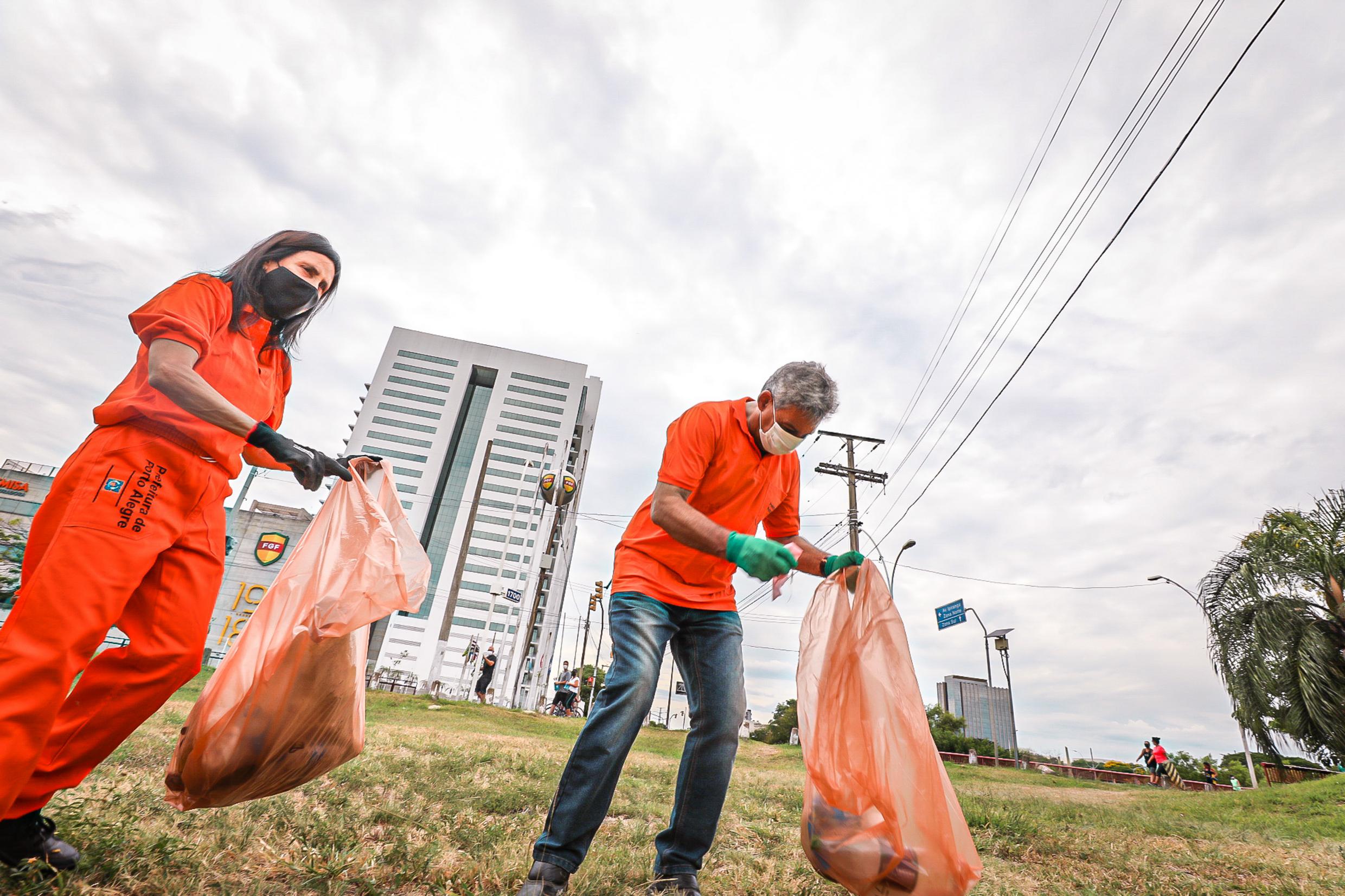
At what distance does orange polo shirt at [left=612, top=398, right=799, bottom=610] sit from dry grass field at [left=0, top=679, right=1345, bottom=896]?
884mm

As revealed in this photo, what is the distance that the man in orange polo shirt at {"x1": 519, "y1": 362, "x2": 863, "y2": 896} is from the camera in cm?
177

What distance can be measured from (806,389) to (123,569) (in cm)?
197

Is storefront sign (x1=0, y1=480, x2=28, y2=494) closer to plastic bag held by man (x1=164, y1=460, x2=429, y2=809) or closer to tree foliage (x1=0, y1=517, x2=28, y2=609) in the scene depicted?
tree foliage (x1=0, y1=517, x2=28, y2=609)

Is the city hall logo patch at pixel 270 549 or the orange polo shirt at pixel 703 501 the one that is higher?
the city hall logo patch at pixel 270 549

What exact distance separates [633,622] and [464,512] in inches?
3420

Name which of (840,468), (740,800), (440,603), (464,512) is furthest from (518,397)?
(740,800)

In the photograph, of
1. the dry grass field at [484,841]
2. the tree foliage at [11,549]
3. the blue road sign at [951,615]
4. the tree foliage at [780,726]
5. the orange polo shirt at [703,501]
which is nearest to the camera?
the dry grass field at [484,841]

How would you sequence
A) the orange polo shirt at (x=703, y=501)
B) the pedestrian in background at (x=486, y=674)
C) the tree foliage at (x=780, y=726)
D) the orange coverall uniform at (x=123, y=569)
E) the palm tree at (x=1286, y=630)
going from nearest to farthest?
the orange coverall uniform at (x=123, y=569) < the orange polo shirt at (x=703, y=501) < the palm tree at (x=1286, y=630) < the pedestrian in background at (x=486, y=674) < the tree foliage at (x=780, y=726)

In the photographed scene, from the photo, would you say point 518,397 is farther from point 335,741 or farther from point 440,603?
point 335,741

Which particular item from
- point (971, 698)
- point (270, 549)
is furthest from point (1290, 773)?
point (270, 549)

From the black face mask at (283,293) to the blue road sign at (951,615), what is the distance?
2337 centimetres

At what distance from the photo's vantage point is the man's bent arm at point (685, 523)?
6.22 feet

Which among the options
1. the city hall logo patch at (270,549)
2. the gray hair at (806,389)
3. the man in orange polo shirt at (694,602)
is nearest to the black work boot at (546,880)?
the man in orange polo shirt at (694,602)

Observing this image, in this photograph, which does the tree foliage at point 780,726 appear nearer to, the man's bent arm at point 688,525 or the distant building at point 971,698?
the distant building at point 971,698
